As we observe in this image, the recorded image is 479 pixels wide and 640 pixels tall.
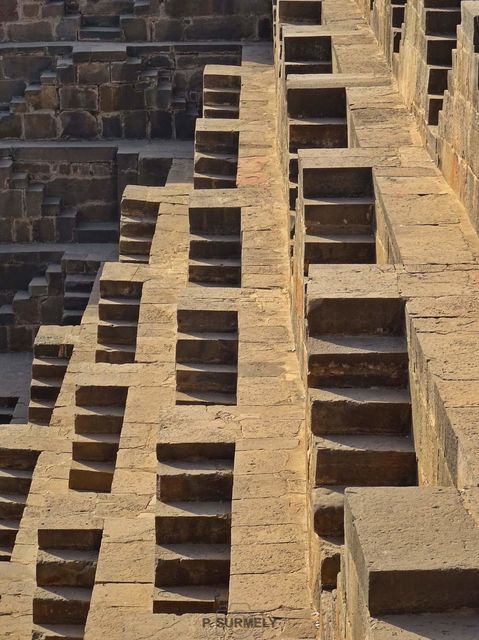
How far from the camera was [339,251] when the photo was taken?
813 cm

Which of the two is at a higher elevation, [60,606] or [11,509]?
[60,606]

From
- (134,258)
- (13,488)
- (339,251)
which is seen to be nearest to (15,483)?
(13,488)

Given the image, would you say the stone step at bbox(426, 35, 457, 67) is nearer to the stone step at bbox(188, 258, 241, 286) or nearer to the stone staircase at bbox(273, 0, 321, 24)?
the stone step at bbox(188, 258, 241, 286)

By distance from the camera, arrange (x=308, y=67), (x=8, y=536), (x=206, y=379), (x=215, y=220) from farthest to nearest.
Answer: (x=308, y=67)
(x=215, y=220)
(x=8, y=536)
(x=206, y=379)

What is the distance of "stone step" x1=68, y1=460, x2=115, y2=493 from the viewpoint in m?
9.50

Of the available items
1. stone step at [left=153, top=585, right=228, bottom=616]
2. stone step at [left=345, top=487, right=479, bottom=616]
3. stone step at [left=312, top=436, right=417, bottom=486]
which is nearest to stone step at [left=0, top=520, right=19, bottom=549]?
stone step at [left=153, top=585, right=228, bottom=616]

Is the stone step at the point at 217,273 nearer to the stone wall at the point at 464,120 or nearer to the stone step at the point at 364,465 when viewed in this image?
the stone wall at the point at 464,120

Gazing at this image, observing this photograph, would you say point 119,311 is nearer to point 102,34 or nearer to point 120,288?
point 120,288

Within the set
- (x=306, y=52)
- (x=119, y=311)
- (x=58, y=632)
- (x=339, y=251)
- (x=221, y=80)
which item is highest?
(x=306, y=52)

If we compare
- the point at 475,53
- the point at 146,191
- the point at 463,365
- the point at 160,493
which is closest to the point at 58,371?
the point at 146,191

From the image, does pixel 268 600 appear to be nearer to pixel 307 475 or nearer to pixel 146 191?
pixel 307 475

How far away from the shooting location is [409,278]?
6805mm

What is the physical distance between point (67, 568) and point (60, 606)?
23 centimetres

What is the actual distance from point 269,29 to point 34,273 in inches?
161
